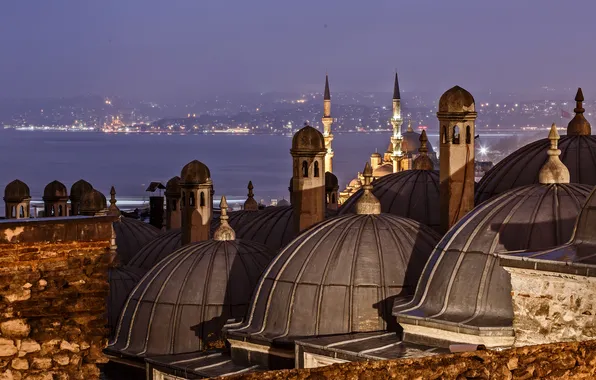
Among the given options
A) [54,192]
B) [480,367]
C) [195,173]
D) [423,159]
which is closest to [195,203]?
[195,173]

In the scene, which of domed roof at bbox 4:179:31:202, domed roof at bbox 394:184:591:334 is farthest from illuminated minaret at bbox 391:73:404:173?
domed roof at bbox 394:184:591:334

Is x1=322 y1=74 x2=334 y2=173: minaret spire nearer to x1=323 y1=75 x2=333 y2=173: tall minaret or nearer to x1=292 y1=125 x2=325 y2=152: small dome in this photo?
x1=323 y1=75 x2=333 y2=173: tall minaret

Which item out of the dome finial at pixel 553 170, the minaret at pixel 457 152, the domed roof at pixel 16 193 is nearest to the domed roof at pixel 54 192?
the domed roof at pixel 16 193

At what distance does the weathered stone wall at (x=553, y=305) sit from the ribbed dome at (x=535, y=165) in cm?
726

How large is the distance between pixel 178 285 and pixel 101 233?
10.2m

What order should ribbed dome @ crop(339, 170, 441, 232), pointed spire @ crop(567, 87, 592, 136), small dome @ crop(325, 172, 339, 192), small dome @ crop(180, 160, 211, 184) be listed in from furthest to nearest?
small dome @ crop(325, 172, 339, 192)
small dome @ crop(180, 160, 211, 184)
ribbed dome @ crop(339, 170, 441, 232)
pointed spire @ crop(567, 87, 592, 136)

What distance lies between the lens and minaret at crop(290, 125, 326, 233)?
993 inches

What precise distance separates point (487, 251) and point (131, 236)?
52.2ft

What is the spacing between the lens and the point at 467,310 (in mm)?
18094

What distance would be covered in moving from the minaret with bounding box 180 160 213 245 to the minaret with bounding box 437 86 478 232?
6.16m

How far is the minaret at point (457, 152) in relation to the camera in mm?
23297

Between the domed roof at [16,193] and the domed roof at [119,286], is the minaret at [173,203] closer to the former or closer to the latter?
the domed roof at [16,193]

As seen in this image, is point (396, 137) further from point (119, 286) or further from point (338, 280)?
point (338, 280)

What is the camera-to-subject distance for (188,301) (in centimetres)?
2345
